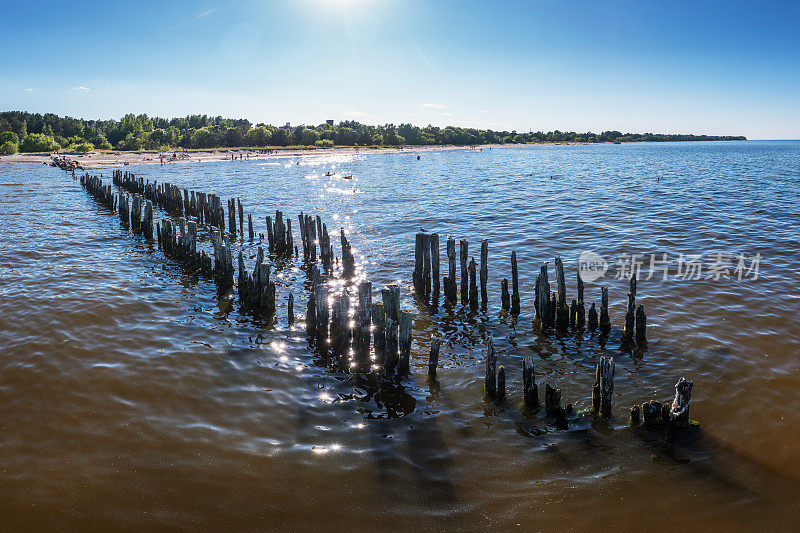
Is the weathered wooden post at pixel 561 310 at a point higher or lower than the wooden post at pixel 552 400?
higher

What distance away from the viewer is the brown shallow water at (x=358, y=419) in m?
7.16

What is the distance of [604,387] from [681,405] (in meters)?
1.31

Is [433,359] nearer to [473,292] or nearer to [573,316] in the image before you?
[473,292]

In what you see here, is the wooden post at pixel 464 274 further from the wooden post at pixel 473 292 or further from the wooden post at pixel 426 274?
the wooden post at pixel 426 274

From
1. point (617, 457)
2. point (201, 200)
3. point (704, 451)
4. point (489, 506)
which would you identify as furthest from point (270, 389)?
point (201, 200)

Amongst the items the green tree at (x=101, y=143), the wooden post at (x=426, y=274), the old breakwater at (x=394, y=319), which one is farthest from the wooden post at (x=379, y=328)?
the green tree at (x=101, y=143)

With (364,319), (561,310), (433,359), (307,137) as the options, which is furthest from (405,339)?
(307,137)

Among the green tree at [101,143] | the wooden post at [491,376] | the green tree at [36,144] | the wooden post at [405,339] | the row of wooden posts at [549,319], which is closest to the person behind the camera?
the row of wooden posts at [549,319]

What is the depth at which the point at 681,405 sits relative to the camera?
28.1 ft

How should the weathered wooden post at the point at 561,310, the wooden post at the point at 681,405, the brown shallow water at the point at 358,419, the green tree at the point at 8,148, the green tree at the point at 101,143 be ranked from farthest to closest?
the green tree at the point at 101,143 → the green tree at the point at 8,148 → the weathered wooden post at the point at 561,310 → the wooden post at the point at 681,405 → the brown shallow water at the point at 358,419

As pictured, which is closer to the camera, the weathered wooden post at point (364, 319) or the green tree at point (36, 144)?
the weathered wooden post at point (364, 319)

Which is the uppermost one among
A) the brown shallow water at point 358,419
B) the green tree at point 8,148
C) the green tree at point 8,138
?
the green tree at point 8,138
